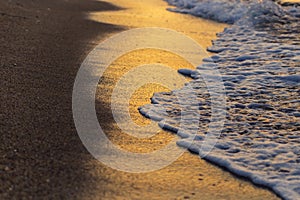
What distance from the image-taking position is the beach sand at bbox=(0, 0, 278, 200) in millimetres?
2338

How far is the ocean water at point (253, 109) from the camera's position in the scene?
2752 millimetres

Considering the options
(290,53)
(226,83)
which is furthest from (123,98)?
(290,53)

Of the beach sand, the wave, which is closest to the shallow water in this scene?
the beach sand

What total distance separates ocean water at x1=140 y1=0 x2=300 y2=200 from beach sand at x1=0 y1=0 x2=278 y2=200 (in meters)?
0.12

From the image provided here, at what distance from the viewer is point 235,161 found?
279 cm

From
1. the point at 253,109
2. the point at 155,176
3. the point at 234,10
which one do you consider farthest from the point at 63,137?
the point at 234,10

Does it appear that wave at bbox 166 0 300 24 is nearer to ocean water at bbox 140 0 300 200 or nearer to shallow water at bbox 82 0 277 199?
ocean water at bbox 140 0 300 200

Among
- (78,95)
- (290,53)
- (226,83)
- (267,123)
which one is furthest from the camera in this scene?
(290,53)

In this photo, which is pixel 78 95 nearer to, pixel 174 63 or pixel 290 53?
pixel 174 63

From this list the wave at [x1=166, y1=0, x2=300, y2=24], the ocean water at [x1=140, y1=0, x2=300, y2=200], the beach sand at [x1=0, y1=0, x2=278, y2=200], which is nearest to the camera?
the beach sand at [x1=0, y1=0, x2=278, y2=200]

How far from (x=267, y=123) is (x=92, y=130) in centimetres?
123

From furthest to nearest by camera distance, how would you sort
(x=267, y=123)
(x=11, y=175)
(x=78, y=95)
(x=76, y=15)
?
(x=76, y=15) < (x=78, y=95) < (x=267, y=123) < (x=11, y=175)

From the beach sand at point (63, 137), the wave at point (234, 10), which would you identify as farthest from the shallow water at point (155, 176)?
the wave at point (234, 10)

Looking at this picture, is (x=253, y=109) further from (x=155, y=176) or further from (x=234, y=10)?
(x=234, y=10)
